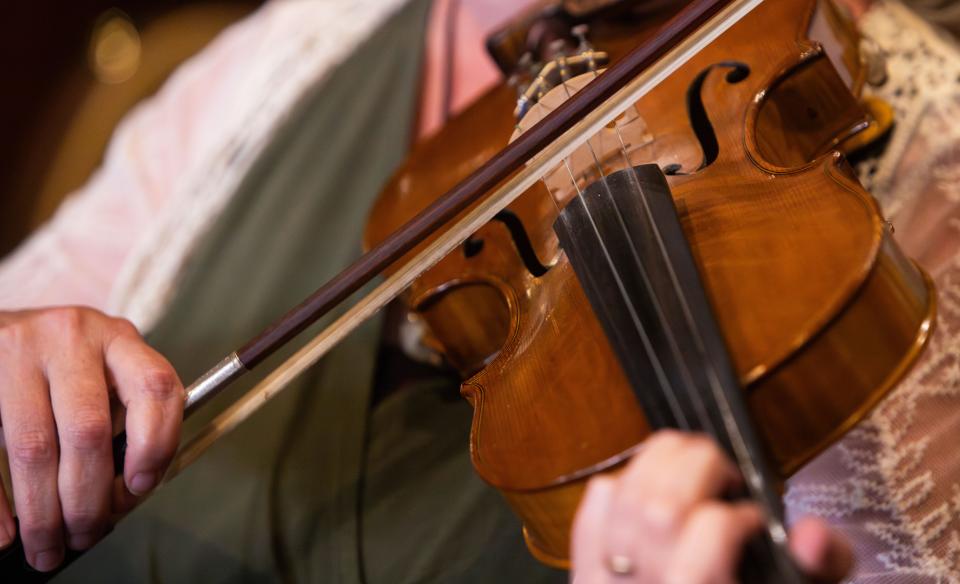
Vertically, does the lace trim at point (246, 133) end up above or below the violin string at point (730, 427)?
above

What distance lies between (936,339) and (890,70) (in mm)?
271

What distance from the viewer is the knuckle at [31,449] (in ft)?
1.85

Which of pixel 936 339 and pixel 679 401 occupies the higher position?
pixel 679 401

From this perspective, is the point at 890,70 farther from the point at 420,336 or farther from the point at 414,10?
the point at 414,10

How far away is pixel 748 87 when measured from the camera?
2.12ft

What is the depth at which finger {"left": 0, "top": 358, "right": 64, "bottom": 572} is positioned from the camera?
0.56m

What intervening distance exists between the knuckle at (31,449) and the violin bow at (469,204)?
0.04 metres

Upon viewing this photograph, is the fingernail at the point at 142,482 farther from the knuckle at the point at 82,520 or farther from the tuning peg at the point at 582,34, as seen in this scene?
the tuning peg at the point at 582,34

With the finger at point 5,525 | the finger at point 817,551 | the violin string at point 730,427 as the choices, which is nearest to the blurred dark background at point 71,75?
the finger at point 5,525

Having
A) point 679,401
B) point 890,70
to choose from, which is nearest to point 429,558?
point 679,401

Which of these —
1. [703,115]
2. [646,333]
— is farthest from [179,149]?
[646,333]

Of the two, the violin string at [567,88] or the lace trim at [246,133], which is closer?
the violin string at [567,88]

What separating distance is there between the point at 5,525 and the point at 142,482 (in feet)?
0.33

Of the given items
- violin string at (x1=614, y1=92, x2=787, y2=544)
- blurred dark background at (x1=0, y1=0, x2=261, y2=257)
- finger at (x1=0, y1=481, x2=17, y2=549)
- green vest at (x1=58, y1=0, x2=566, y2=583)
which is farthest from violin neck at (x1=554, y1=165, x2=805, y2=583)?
blurred dark background at (x1=0, y1=0, x2=261, y2=257)
